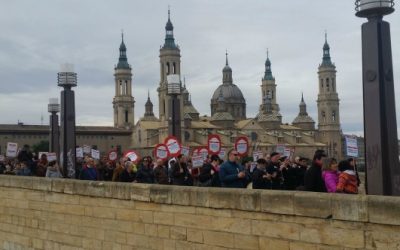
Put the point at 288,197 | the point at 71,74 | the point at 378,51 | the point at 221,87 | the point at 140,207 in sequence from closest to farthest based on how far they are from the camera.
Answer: the point at 288,197 < the point at 378,51 < the point at 140,207 < the point at 71,74 < the point at 221,87

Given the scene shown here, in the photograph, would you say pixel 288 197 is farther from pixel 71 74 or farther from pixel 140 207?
pixel 71 74

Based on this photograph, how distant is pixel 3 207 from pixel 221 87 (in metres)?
117

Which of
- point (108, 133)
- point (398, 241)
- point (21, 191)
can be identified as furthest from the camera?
point (108, 133)

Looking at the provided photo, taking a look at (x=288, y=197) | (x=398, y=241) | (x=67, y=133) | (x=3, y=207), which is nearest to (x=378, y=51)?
(x=288, y=197)

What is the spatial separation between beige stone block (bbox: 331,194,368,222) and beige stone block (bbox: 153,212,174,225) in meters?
3.58

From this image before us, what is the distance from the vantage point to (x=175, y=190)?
391 inches

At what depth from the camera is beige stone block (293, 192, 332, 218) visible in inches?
287

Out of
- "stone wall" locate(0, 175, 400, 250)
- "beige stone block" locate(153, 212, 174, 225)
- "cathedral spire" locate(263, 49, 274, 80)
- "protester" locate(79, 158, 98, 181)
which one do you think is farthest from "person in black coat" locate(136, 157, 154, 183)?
"cathedral spire" locate(263, 49, 274, 80)

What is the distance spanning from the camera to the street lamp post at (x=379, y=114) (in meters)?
8.23

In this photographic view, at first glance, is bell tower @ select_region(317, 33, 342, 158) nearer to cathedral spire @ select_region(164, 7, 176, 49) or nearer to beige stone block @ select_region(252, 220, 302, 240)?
cathedral spire @ select_region(164, 7, 176, 49)

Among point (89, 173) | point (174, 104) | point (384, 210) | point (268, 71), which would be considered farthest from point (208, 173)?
point (268, 71)

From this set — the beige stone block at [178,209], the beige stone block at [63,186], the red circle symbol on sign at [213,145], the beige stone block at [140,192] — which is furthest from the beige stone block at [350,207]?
the red circle symbol on sign at [213,145]

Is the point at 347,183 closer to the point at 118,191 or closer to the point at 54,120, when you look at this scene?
the point at 118,191

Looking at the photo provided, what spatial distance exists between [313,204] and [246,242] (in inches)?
57.9
